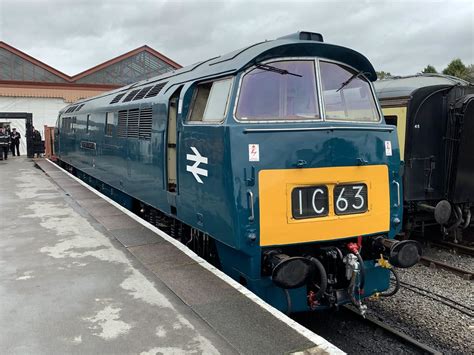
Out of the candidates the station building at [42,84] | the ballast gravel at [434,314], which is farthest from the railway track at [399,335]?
the station building at [42,84]

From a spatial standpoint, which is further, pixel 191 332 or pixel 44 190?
pixel 44 190

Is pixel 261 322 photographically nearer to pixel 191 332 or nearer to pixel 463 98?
pixel 191 332

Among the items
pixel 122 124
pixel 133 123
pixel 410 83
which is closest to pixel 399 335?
pixel 133 123

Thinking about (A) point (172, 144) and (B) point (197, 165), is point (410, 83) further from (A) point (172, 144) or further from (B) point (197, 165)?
(B) point (197, 165)

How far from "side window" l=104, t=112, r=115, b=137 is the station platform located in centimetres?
290

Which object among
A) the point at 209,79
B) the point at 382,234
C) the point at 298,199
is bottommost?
the point at 382,234

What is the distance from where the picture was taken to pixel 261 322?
375 centimetres

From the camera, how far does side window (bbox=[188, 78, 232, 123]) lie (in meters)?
4.87

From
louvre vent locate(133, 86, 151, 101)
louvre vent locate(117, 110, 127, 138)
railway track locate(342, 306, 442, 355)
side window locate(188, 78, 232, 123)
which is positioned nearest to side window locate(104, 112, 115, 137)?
louvre vent locate(117, 110, 127, 138)

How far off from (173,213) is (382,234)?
273cm

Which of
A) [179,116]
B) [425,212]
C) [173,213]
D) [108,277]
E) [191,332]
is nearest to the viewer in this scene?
[191,332]

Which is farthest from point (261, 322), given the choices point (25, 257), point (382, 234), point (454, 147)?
point (454, 147)

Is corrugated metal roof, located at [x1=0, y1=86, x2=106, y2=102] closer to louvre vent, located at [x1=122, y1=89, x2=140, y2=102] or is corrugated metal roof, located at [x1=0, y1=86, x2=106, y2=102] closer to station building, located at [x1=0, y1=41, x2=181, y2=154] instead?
station building, located at [x1=0, y1=41, x2=181, y2=154]

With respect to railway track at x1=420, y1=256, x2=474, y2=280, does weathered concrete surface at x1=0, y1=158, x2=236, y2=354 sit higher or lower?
higher
